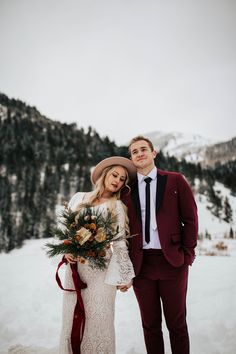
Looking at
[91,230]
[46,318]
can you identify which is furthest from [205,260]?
[91,230]

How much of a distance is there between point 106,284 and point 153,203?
74 cm

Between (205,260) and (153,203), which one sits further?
(205,260)

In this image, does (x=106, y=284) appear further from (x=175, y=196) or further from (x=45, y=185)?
(x=45, y=185)

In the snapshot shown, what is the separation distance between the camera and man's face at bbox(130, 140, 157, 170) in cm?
191

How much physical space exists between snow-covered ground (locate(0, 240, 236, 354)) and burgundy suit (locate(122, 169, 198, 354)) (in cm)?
74

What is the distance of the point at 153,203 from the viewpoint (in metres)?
1.83

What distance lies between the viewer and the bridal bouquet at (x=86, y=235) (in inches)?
57.8

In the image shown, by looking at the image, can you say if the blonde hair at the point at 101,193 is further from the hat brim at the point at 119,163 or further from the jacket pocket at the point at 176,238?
the jacket pocket at the point at 176,238

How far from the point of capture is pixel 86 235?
1.42 meters

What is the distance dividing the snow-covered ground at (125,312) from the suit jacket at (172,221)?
79 centimetres

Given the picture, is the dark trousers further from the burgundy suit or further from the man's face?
the man's face

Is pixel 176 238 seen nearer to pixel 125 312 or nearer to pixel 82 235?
pixel 82 235

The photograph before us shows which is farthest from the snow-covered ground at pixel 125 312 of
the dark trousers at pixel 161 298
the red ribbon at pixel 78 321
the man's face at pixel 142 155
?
the man's face at pixel 142 155

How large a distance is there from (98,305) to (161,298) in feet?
1.67
